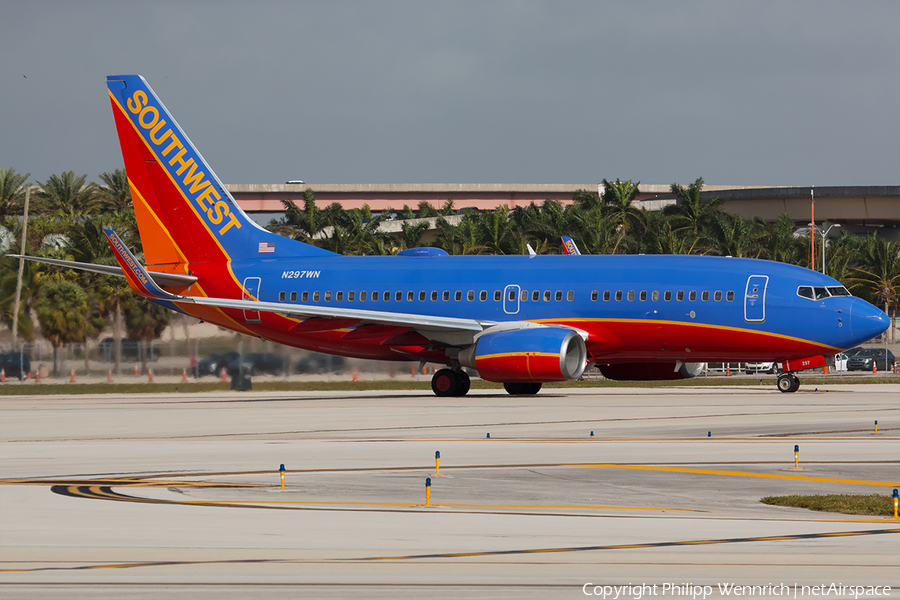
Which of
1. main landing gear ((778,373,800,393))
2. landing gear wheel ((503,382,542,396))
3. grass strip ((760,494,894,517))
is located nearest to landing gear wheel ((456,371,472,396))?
landing gear wheel ((503,382,542,396))

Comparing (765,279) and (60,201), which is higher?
(60,201)

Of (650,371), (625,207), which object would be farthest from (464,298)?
(625,207)

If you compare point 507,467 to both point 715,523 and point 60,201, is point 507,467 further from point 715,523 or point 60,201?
point 60,201

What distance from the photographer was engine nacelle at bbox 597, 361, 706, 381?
42750mm

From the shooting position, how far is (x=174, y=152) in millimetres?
45906

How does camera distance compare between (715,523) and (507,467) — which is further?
(507,467)

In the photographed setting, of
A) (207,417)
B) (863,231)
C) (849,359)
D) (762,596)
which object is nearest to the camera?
(762,596)

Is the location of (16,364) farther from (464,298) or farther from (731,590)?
(731,590)

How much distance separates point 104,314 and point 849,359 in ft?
161

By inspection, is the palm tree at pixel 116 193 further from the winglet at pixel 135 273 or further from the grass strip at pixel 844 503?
the grass strip at pixel 844 503

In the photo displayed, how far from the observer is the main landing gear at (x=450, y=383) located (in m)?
41.6

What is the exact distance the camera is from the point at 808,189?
A: 108375 millimetres

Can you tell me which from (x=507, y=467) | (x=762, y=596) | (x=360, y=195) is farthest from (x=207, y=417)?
(x=360, y=195)

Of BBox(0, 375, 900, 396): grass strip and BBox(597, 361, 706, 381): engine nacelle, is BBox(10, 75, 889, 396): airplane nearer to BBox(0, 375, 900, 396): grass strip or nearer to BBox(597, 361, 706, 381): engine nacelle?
BBox(597, 361, 706, 381): engine nacelle
